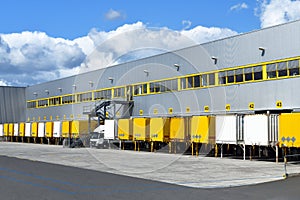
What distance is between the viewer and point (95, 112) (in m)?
50.3

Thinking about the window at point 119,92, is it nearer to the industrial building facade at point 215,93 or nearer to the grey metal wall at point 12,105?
the industrial building facade at point 215,93

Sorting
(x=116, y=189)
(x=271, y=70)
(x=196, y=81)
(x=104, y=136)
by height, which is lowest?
(x=116, y=189)

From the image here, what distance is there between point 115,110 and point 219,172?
32.1 meters

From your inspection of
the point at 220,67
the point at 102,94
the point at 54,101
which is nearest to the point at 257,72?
the point at 220,67

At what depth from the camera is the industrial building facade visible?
28.0 meters

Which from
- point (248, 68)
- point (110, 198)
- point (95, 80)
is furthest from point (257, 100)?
point (95, 80)

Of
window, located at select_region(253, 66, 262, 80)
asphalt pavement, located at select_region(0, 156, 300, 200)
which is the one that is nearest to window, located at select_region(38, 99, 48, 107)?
window, located at select_region(253, 66, 262, 80)

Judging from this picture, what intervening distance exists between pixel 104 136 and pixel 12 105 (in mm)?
39514

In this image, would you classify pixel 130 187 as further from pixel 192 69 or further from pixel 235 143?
pixel 192 69

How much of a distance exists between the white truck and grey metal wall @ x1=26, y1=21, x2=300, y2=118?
18.9ft

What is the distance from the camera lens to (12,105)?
75875 mm

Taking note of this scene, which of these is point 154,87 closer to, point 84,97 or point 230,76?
point 230,76

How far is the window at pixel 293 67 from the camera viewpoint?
30.6 m

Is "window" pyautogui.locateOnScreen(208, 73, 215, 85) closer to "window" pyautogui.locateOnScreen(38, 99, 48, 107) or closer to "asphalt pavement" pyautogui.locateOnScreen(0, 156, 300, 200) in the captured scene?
"asphalt pavement" pyautogui.locateOnScreen(0, 156, 300, 200)
